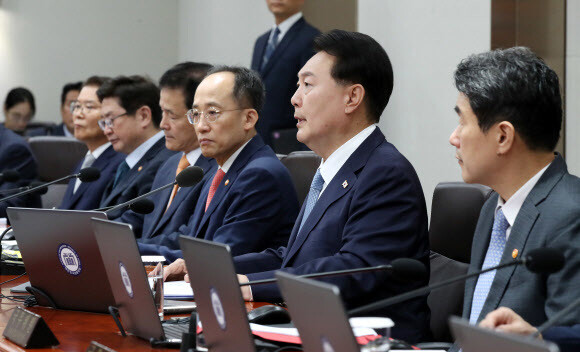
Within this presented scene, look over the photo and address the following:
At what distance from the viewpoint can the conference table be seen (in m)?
1.91

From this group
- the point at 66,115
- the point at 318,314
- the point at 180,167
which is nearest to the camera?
the point at 318,314

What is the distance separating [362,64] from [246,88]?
85 cm

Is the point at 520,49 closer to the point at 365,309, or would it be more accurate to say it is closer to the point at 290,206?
the point at 365,309

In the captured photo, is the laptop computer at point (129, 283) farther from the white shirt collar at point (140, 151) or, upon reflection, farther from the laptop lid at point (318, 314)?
the white shirt collar at point (140, 151)

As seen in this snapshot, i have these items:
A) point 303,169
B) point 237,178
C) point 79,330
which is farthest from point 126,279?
point 303,169

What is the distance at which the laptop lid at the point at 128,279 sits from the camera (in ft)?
6.07

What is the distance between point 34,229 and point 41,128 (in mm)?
6416

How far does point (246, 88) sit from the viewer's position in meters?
3.29

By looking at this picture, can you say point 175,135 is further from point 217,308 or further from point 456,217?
point 217,308

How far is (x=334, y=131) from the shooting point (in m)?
2.52

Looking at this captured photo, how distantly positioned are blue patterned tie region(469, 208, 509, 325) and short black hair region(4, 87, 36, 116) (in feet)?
23.7

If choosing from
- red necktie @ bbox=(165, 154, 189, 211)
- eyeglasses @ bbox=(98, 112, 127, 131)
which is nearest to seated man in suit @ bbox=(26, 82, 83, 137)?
eyeglasses @ bbox=(98, 112, 127, 131)

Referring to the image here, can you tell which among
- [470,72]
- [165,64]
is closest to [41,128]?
[165,64]

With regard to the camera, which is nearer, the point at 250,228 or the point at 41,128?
the point at 250,228
